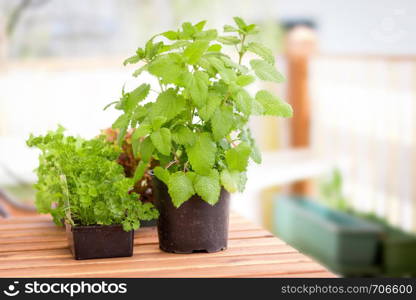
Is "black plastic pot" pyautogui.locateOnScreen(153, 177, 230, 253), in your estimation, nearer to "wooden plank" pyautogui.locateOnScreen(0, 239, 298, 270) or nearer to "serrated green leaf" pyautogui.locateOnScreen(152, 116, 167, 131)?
"wooden plank" pyautogui.locateOnScreen(0, 239, 298, 270)

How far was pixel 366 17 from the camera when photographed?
20.7 ft

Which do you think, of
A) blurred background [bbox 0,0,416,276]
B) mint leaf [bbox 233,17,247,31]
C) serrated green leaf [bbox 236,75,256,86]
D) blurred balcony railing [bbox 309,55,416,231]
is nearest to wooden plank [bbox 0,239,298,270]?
serrated green leaf [bbox 236,75,256,86]

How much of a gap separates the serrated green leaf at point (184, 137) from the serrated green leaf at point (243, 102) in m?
0.11

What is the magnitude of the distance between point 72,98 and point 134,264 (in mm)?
4169

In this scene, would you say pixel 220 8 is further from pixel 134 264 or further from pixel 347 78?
pixel 134 264

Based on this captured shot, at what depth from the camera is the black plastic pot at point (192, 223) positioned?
136cm

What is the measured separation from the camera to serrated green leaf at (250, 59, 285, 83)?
52.6 inches

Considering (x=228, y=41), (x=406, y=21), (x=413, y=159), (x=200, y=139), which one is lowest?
(x=413, y=159)

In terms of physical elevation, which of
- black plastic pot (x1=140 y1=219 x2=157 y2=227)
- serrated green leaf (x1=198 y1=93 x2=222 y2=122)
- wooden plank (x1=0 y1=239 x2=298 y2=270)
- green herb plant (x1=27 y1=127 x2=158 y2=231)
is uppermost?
serrated green leaf (x1=198 y1=93 x2=222 y2=122)

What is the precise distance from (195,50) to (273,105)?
182mm

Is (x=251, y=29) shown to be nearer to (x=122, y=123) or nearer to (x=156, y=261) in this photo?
(x=122, y=123)

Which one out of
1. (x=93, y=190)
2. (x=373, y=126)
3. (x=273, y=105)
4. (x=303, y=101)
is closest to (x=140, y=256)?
(x=93, y=190)

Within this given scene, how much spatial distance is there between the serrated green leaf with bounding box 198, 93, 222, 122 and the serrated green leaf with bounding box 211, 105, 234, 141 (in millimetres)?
11

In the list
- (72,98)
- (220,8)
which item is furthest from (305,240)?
(220,8)
